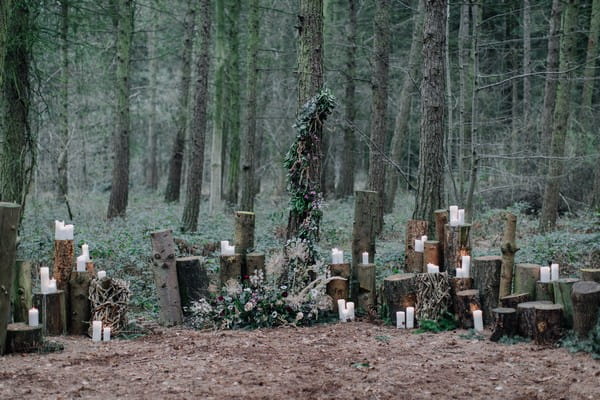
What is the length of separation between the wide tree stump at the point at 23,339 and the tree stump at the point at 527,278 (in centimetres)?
511

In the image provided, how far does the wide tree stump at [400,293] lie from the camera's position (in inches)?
281

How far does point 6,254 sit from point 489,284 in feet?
16.7

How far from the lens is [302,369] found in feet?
18.1

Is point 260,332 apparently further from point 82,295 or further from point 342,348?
point 82,295

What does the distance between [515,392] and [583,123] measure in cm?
1437

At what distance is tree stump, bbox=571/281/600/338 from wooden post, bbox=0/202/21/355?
211 inches

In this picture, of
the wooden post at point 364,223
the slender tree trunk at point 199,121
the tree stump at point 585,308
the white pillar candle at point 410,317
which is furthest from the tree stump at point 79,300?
the slender tree trunk at point 199,121

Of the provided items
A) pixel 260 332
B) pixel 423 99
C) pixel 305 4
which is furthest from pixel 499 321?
pixel 305 4

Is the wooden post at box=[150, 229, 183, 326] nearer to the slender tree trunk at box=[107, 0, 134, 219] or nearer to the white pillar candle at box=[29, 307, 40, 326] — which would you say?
the white pillar candle at box=[29, 307, 40, 326]

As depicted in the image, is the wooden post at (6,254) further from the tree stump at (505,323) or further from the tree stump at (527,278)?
the tree stump at (527,278)

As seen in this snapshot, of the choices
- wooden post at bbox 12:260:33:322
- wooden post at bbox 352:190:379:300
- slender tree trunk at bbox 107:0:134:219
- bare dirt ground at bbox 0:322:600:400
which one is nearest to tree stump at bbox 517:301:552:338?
bare dirt ground at bbox 0:322:600:400

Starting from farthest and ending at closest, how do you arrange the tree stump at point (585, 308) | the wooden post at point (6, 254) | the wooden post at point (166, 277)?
the wooden post at point (166, 277), the tree stump at point (585, 308), the wooden post at point (6, 254)

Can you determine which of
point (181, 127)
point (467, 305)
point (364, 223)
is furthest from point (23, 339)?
point (181, 127)

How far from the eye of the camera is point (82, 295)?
6.81 meters
